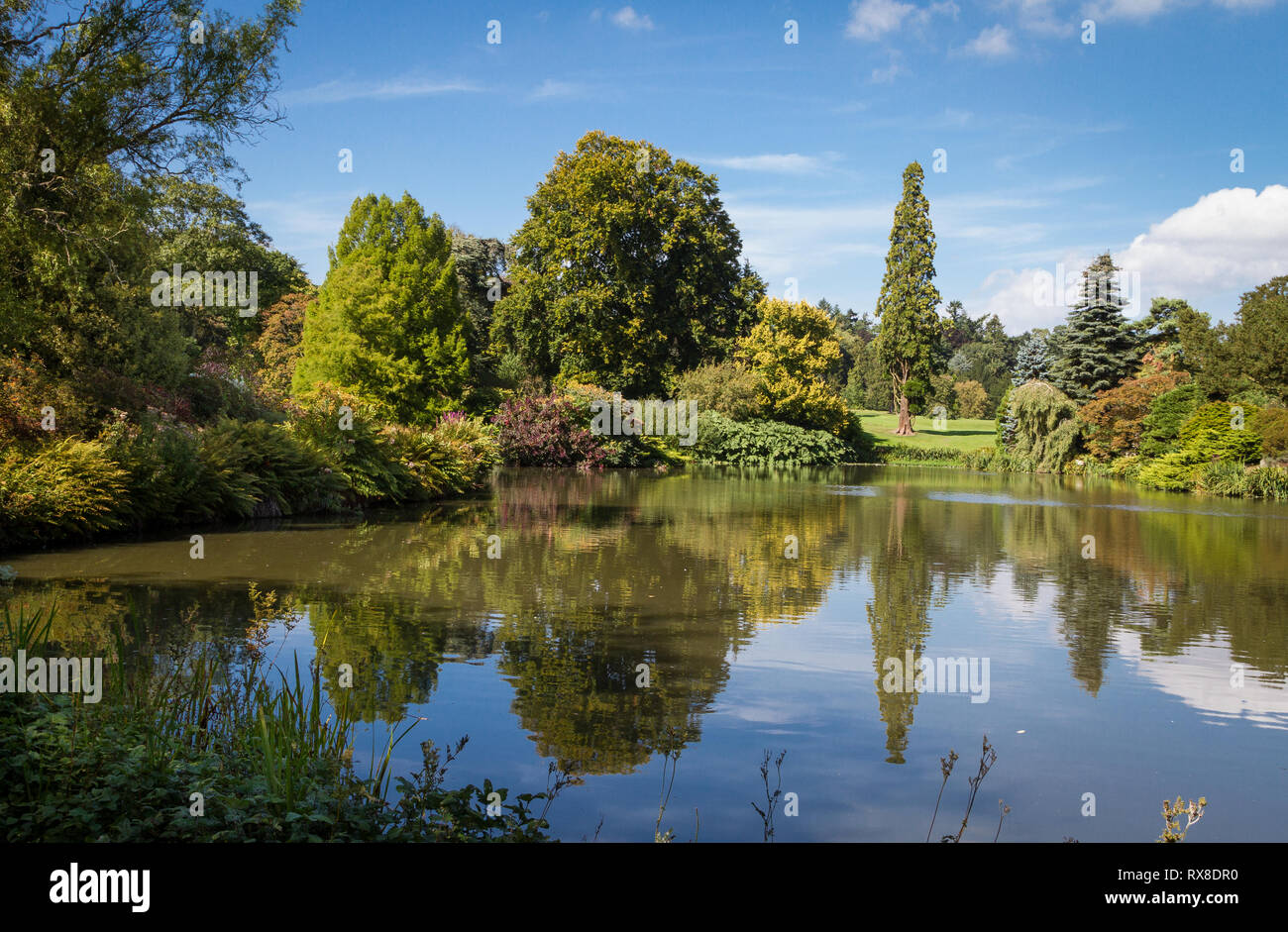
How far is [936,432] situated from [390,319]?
123ft

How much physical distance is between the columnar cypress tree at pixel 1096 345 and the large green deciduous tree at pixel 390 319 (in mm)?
28018

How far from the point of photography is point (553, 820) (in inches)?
166

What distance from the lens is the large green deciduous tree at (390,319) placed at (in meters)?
30.2

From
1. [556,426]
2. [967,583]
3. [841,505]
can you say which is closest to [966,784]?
[967,583]

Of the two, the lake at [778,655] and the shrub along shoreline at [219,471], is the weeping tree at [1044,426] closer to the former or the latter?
the lake at [778,655]

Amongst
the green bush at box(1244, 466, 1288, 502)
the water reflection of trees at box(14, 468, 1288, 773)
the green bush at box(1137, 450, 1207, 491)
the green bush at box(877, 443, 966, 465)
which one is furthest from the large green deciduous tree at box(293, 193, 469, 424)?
the green bush at box(1244, 466, 1288, 502)

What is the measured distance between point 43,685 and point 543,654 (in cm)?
324

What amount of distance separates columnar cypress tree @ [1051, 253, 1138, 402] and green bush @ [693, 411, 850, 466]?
483 inches

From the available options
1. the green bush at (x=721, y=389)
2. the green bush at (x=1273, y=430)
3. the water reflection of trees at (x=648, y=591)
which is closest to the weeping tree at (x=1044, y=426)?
the green bush at (x=1273, y=430)

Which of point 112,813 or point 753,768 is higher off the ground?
point 112,813

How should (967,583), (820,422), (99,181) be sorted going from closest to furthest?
(99,181) < (967,583) < (820,422)

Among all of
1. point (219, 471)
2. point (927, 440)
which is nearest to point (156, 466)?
point (219, 471)

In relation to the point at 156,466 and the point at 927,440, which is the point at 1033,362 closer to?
the point at 927,440
